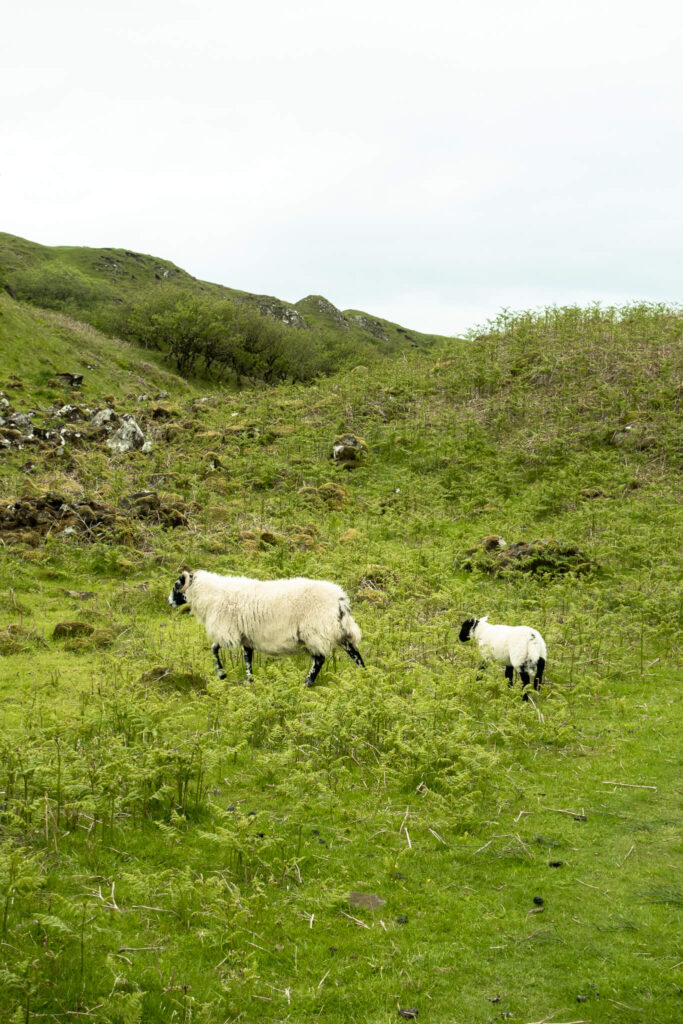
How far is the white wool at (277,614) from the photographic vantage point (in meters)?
12.2

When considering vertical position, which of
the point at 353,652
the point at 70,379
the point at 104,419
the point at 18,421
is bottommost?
the point at 353,652

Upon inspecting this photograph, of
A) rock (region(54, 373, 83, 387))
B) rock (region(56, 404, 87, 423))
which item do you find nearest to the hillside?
rock (region(54, 373, 83, 387))

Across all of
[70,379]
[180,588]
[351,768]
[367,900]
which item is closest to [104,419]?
[70,379]

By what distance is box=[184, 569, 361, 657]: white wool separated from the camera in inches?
482

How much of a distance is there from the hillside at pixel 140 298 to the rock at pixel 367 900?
4325cm

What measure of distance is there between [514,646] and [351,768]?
4387 mm

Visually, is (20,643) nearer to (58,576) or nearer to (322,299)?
(58,576)

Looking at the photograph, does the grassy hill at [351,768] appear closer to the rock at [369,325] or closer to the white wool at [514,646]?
the white wool at [514,646]

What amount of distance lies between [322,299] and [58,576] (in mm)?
148392

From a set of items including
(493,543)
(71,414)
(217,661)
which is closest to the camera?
(217,661)

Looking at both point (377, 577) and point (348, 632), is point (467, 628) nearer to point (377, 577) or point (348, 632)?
point (348, 632)

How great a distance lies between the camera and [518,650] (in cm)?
1191

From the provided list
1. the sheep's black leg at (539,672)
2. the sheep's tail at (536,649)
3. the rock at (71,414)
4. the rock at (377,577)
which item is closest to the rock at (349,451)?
the rock at (377,577)

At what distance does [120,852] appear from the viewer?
696cm
